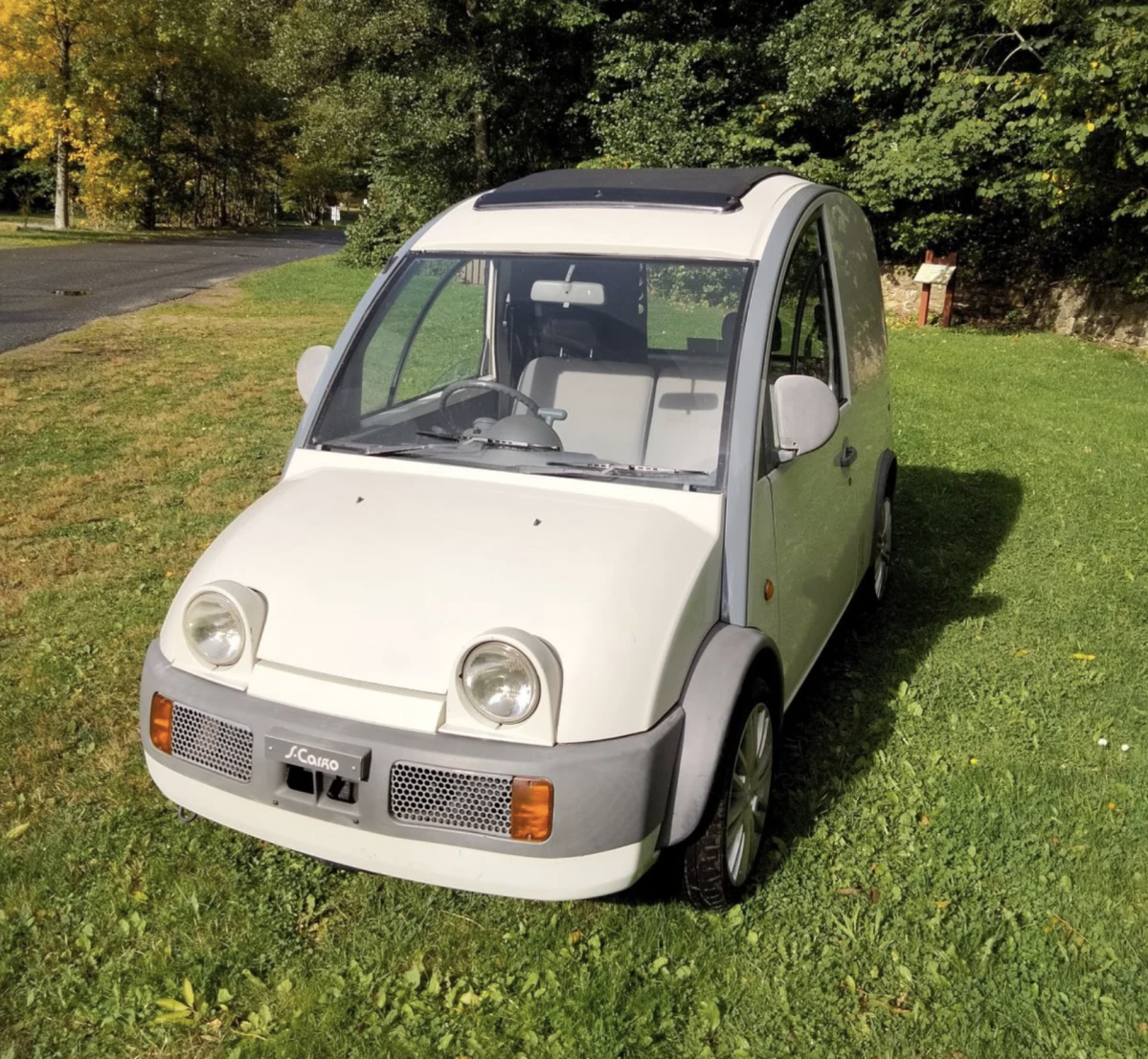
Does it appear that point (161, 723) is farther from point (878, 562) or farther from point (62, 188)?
point (62, 188)

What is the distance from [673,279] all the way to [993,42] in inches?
682

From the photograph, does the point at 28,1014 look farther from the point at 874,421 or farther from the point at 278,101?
the point at 278,101

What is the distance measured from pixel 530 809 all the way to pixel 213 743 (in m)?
0.89

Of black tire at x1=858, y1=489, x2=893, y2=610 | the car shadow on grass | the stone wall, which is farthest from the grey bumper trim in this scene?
the stone wall

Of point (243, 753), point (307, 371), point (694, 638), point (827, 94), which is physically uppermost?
point (827, 94)

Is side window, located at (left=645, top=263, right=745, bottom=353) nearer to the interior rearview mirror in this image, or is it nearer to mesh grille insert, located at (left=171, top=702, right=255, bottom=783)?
the interior rearview mirror

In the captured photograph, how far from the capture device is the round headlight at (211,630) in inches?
113

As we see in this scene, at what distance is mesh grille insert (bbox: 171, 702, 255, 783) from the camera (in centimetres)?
277

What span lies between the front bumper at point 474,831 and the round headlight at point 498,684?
0.26 feet

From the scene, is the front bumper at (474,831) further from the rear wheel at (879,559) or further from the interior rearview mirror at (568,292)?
the rear wheel at (879,559)

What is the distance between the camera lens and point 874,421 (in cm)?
510

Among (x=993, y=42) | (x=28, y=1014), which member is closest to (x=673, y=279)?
(x=28, y=1014)

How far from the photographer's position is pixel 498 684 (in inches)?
103

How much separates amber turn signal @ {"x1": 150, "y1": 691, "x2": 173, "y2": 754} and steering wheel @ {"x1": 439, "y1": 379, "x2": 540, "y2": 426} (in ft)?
4.96
